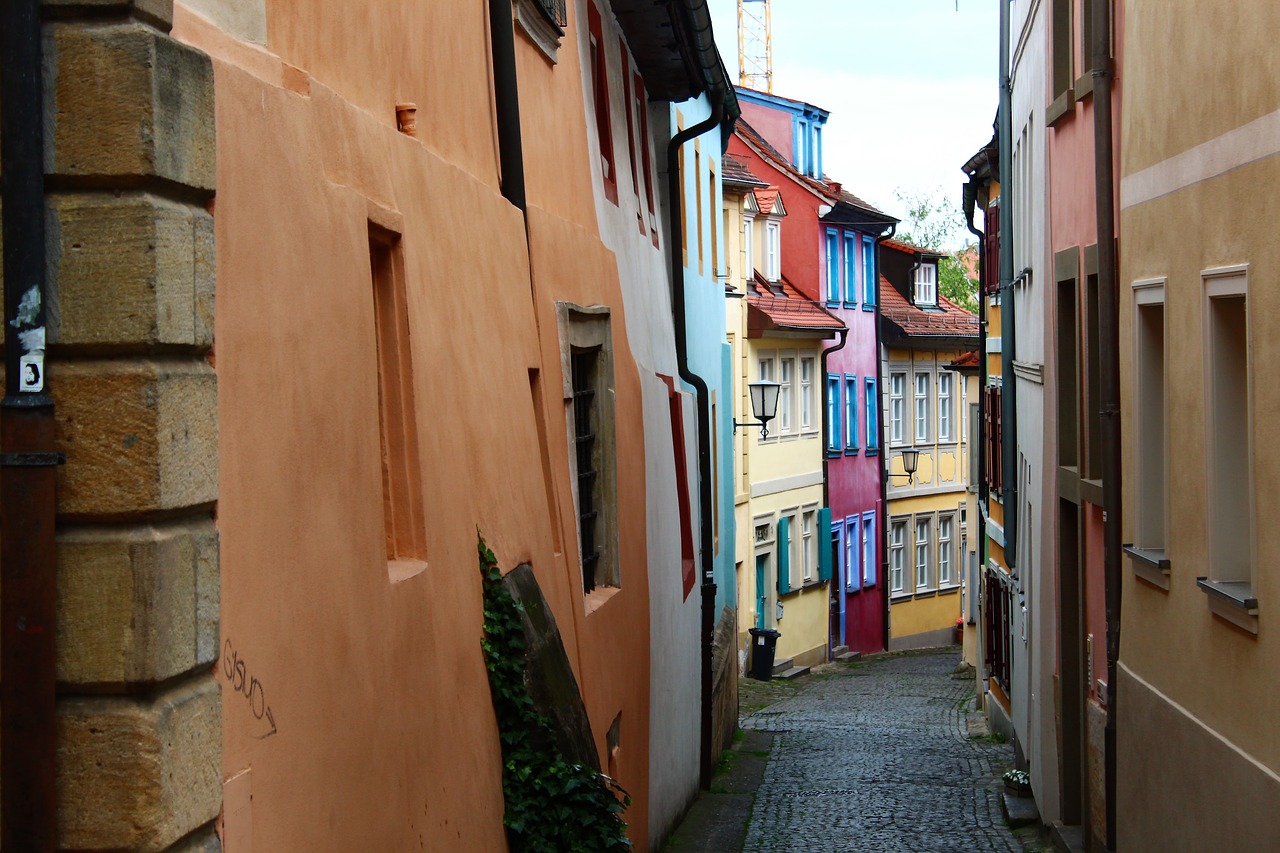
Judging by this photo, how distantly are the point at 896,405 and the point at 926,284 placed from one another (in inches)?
202

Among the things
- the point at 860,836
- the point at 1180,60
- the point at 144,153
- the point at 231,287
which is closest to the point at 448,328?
the point at 231,287

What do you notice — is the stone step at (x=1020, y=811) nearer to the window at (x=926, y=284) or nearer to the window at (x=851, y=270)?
the window at (x=851, y=270)

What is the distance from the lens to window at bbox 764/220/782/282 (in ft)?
115

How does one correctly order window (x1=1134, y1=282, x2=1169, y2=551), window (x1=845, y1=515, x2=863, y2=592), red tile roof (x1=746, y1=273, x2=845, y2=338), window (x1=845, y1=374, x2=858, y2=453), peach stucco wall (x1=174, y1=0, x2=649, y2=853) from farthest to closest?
1. window (x1=845, y1=374, x2=858, y2=453)
2. window (x1=845, y1=515, x2=863, y2=592)
3. red tile roof (x1=746, y1=273, x2=845, y2=338)
4. window (x1=1134, y1=282, x2=1169, y2=551)
5. peach stucco wall (x1=174, y1=0, x2=649, y2=853)

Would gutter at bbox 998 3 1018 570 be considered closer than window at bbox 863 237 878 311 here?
Yes

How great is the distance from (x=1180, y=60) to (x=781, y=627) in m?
25.3

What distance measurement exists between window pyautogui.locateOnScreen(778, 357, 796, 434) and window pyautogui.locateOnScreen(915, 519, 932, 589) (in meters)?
8.29

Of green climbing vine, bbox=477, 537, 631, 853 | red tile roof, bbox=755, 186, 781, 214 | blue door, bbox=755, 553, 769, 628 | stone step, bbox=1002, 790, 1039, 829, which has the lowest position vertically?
stone step, bbox=1002, 790, 1039, 829

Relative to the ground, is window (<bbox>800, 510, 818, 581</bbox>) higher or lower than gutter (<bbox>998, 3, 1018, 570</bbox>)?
lower

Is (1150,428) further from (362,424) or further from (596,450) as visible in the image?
(362,424)

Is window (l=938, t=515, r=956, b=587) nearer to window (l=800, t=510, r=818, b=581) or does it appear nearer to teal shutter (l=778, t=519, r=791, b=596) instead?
window (l=800, t=510, r=818, b=581)

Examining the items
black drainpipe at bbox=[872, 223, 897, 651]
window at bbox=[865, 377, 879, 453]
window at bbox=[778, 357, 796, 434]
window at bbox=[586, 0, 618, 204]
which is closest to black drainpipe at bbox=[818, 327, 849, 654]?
window at bbox=[778, 357, 796, 434]

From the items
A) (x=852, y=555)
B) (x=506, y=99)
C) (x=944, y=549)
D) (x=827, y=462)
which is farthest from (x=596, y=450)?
(x=944, y=549)

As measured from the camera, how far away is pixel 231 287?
4230 mm
